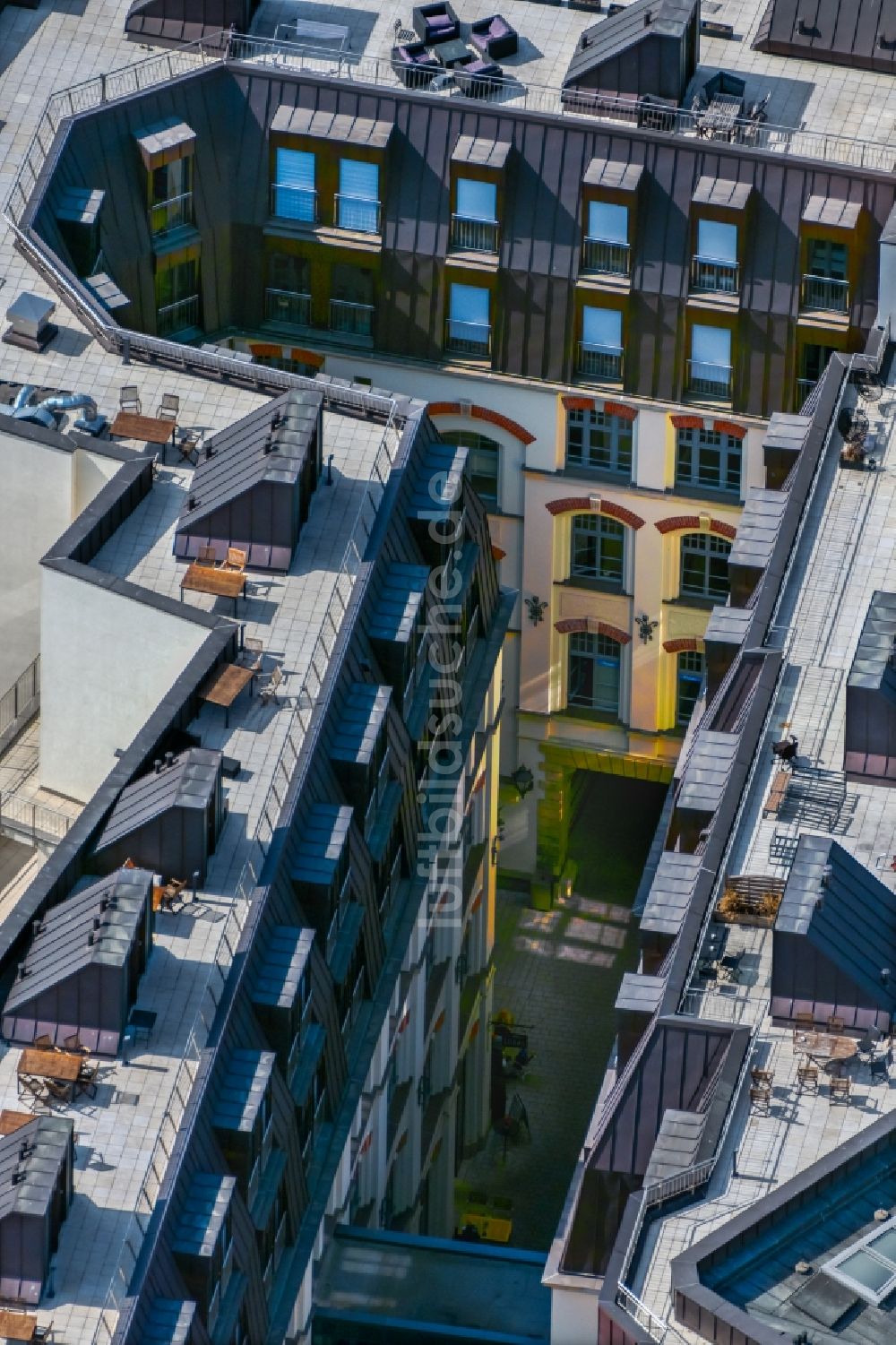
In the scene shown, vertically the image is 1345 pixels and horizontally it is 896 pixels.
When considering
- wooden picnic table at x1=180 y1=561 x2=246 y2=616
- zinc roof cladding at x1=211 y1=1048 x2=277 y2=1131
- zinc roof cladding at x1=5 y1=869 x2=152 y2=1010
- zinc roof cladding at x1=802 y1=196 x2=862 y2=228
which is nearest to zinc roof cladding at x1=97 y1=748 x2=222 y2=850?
zinc roof cladding at x1=5 y1=869 x2=152 y2=1010

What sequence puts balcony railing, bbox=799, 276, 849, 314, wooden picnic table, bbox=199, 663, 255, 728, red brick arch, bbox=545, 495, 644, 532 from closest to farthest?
wooden picnic table, bbox=199, 663, 255, 728, balcony railing, bbox=799, 276, 849, 314, red brick arch, bbox=545, 495, 644, 532

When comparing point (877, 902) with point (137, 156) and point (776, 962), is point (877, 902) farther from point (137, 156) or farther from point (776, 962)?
point (137, 156)

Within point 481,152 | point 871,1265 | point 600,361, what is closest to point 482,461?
point 600,361

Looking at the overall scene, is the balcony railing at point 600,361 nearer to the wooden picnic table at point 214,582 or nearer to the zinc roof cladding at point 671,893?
the wooden picnic table at point 214,582

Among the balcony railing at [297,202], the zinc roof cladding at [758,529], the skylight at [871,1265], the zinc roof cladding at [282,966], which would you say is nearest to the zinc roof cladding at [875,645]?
the zinc roof cladding at [758,529]

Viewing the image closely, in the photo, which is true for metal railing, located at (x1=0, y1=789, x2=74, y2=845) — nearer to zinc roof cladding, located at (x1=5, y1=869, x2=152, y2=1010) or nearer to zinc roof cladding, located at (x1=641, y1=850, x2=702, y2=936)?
zinc roof cladding, located at (x1=5, y1=869, x2=152, y2=1010)

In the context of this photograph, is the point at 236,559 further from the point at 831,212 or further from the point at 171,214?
the point at 831,212
